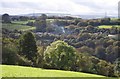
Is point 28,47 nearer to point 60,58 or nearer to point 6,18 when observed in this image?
point 60,58

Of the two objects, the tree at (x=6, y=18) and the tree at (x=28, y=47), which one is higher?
the tree at (x=6, y=18)

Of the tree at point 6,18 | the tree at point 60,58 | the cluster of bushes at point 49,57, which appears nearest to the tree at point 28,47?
the cluster of bushes at point 49,57

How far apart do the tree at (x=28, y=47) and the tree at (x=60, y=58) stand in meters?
1.81

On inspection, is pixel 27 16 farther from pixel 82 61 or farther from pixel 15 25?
pixel 82 61

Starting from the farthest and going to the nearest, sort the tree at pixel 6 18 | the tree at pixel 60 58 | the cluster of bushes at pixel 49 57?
1. the tree at pixel 6 18
2. the tree at pixel 60 58
3. the cluster of bushes at pixel 49 57

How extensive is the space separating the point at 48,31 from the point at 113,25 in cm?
740

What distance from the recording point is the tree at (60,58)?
15141 millimetres

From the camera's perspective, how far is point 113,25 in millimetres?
26828

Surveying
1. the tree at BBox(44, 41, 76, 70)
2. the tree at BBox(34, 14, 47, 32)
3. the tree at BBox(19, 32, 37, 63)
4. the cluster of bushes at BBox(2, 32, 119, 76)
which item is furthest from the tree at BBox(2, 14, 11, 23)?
the tree at BBox(44, 41, 76, 70)

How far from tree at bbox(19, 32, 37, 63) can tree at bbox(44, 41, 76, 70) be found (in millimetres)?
1808

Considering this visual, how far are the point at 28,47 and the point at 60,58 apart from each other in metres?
4.01

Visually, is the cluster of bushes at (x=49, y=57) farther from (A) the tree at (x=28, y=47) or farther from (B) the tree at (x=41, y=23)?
(B) the tree at (x=41, y=23)

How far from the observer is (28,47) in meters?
18.5

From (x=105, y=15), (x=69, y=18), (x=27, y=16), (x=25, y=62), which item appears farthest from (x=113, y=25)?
(x=25, y=62)
